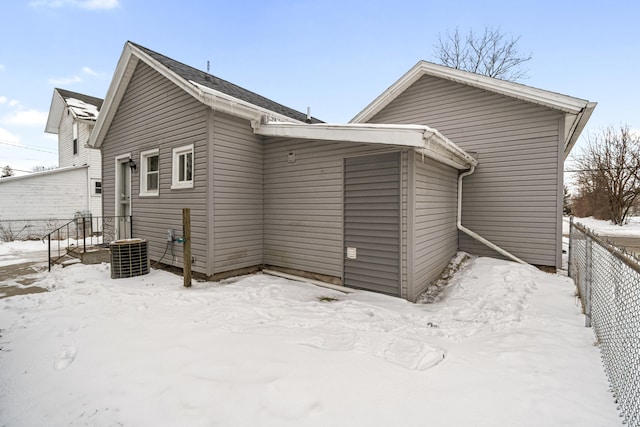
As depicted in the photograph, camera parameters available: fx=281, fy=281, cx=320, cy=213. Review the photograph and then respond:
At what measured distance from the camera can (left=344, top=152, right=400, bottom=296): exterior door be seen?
4930mm

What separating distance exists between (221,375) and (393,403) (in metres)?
1.48

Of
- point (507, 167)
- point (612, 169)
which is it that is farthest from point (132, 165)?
point (612, 169)

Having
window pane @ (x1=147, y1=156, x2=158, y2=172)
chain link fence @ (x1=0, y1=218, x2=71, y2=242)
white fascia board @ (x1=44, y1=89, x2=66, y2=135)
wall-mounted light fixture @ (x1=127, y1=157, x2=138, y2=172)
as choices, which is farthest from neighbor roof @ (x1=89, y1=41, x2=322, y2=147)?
white fascia board @ (x1=44, y1=89, x2=66, y2=135)

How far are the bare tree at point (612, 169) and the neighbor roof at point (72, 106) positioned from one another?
34.3 metres

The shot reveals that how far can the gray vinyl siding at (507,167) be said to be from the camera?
6.77 m

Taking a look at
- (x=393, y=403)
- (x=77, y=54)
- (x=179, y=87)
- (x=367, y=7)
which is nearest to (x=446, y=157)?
(x=393, y=403)

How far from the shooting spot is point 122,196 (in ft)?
28.1

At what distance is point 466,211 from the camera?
7.74 metres

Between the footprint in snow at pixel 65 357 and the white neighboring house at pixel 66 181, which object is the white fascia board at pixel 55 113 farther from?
the footprint in snow at pixel 65 357

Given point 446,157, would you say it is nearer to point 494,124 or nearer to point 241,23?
point 494,124

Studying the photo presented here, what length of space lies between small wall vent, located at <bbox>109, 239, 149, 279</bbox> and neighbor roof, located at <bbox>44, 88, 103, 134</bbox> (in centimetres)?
1258

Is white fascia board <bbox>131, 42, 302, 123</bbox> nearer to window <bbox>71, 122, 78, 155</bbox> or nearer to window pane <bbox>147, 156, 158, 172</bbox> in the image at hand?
window pane <bbox>147, 156, 158, 172</bbox>

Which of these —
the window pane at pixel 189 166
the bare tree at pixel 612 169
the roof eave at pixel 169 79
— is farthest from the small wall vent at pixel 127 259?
the bare tree at pixel 612 169

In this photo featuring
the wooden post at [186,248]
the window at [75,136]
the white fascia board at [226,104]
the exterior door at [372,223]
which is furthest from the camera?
the window at [75,136]
